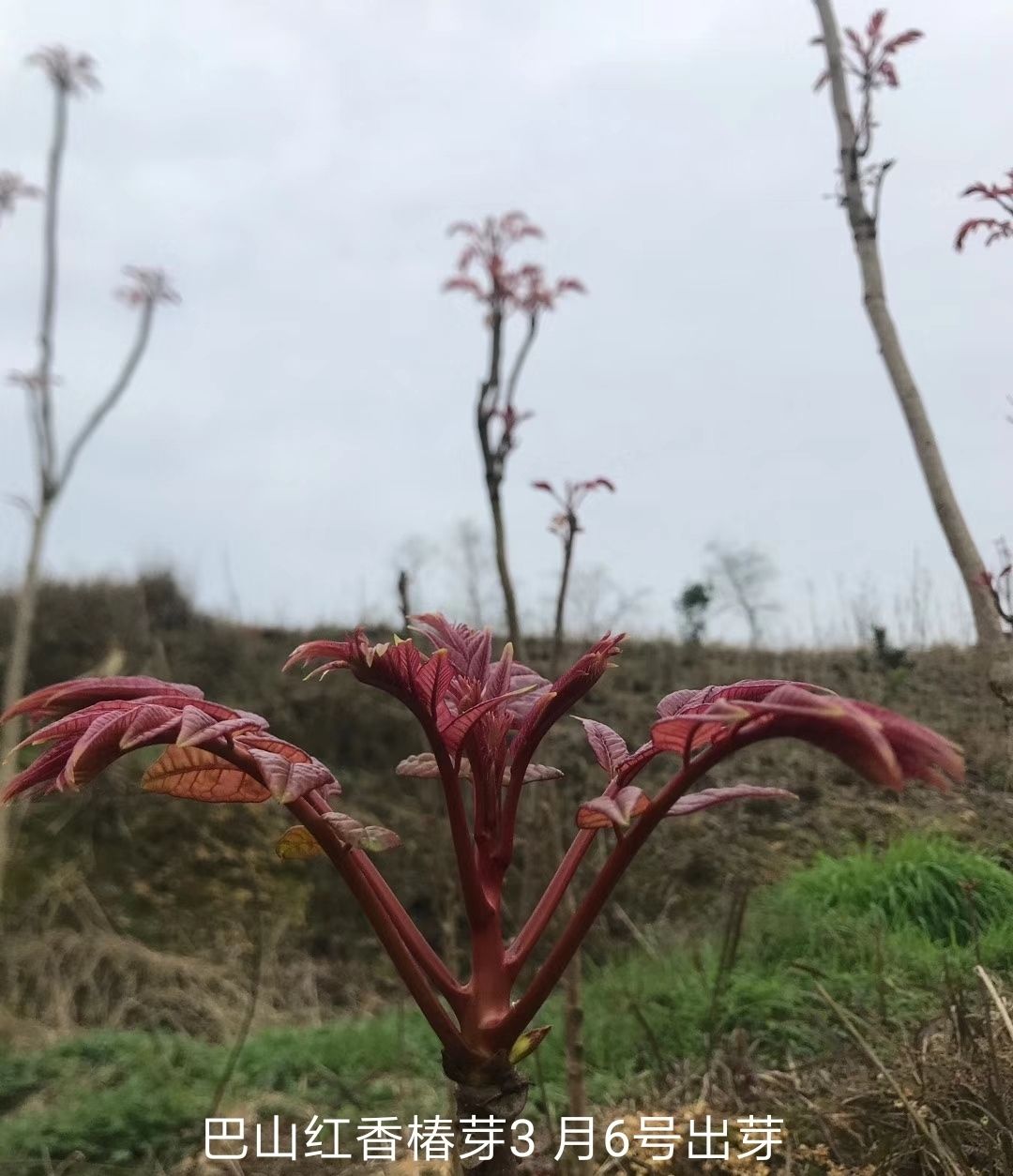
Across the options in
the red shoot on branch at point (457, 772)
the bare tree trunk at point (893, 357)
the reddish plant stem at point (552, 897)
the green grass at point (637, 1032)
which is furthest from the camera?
the green grass at point (637, 1032)

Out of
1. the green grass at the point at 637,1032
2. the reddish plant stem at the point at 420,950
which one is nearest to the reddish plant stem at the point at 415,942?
the reddish plant stem at the point at 420,950

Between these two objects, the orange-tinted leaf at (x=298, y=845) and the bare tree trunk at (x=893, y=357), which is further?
the bare tree trunk at (x=893, y=357)

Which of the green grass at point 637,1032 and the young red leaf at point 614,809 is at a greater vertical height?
the young red leaf at point 614,809

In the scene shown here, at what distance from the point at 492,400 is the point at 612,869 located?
1.58 metres

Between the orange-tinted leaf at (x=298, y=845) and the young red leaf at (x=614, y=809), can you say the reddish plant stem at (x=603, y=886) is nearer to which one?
the young red leaf at (x=614, y=809)

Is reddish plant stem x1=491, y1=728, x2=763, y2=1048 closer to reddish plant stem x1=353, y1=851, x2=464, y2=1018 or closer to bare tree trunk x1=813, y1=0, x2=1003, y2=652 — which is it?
reddish plant stem x1=353, y1=851, x2=464, y2=1018

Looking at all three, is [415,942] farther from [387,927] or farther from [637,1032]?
[637,1032]

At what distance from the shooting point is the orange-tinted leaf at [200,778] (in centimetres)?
76

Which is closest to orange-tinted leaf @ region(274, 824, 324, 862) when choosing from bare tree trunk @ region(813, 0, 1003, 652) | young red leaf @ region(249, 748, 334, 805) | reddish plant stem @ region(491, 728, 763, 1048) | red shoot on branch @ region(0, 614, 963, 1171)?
red shoot on branch @ region(0, 614, 963, 1171)

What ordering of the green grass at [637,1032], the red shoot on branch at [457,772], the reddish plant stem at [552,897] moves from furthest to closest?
the green grass at [637,1032] < the reddish plant stem at [552,897] < the red shoot on branch at [457,772]

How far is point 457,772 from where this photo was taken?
782mm

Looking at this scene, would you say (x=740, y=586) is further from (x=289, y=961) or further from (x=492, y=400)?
(x=492, y=400)

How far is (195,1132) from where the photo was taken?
2.62 meters

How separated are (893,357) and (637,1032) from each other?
6.20 feet
